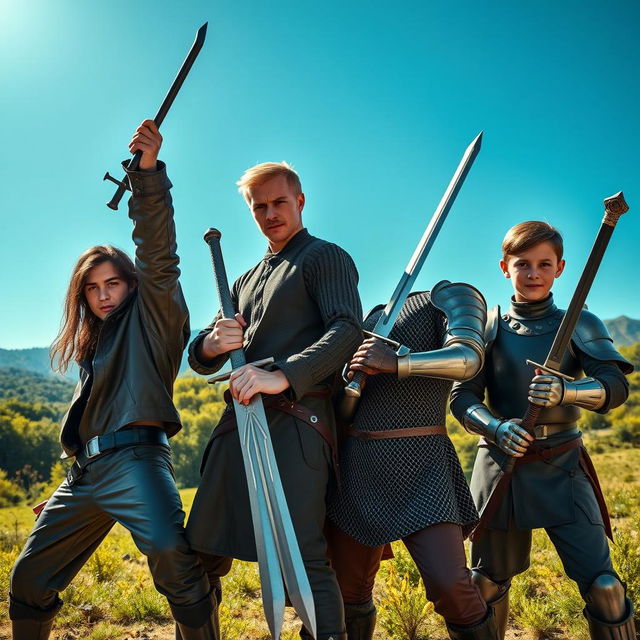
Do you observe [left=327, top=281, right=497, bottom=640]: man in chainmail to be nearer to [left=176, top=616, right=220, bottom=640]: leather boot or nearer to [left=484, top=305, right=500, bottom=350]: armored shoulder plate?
[left=484, top=305, right=500, bottom=350]: armored shoulder plate

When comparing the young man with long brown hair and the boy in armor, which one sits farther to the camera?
the boy in armor

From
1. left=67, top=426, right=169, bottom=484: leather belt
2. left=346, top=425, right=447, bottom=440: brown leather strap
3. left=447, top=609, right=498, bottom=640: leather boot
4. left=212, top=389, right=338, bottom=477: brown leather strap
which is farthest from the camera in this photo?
left=67, top=426, right=169, bottom=484: leather belt

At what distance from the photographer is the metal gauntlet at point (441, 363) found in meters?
2.32

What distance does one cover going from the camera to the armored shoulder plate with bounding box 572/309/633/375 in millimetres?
2686

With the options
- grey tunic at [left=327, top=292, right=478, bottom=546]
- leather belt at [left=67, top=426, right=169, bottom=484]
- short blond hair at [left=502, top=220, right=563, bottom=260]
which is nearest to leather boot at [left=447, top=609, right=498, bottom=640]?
grey tunic at [left=327, top=292, right=478, bottom=546]

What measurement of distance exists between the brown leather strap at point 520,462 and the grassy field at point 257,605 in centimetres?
134

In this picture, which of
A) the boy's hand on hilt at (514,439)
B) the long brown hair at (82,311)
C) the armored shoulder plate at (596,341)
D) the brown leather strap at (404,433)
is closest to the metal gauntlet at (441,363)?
the brown leather strap at (404,433)

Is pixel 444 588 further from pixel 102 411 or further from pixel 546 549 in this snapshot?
pixel 546 549

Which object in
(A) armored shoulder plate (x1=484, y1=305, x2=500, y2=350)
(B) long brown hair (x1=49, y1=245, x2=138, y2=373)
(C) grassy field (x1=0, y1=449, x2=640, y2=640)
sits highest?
(B) long brown hair (x1=49, y1=245, x2=138, y2=373)

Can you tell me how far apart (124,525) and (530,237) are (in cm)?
218

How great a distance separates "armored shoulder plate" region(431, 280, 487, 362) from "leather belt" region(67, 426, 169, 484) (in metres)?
1.33

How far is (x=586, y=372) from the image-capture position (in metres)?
2.73

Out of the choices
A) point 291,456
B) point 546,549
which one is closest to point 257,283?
point 291,456

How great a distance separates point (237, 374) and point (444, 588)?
1.06 meters
